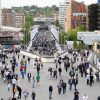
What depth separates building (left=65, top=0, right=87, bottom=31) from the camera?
161 meters

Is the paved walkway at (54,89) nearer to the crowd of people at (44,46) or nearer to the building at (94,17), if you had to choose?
the crowd of people at (44,46)

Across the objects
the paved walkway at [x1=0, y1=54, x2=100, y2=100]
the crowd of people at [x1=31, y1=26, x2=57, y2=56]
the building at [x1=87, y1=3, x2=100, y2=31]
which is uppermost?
the building at [x1=87, y1=3, x2=100, y2=31]

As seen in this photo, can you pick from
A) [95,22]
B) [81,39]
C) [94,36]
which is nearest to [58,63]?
[94,36]

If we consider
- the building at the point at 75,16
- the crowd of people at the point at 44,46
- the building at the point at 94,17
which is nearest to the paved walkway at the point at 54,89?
the crowd of people at the point at 44,46

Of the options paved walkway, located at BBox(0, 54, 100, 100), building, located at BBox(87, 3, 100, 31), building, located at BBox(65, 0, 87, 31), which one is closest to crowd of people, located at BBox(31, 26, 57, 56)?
paved walkway, located at BBox(0, 54, 100, 100)

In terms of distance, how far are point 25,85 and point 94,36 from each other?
2169 inches

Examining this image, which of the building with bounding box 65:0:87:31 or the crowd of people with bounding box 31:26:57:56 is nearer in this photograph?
the crowd of people with bounding box 31:26:57:56

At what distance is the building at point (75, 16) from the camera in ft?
527

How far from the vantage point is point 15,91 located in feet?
87.6

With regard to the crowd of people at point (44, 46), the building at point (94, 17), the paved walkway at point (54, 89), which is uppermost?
the building at point (94, 17)

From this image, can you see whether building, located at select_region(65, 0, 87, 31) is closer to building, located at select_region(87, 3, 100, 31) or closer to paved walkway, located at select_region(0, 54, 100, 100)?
building, located at select_region(87, 3, 100, 31)

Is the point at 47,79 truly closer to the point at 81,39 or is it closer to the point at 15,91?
the point at 15,91

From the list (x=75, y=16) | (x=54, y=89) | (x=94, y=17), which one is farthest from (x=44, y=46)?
(x=75, y=16)

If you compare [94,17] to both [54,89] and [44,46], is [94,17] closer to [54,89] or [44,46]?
[44,46]
